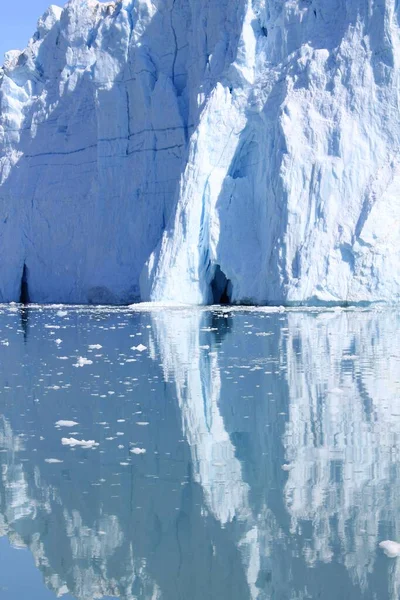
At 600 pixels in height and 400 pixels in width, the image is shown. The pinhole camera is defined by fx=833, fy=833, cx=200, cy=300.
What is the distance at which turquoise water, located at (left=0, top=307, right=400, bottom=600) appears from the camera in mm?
2590

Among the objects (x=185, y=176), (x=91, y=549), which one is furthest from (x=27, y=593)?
(x=185, y=176)

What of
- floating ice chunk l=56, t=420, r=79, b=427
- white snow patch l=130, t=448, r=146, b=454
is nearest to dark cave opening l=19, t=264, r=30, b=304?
floating ice chunk l=56, t=420, r=79, b=427

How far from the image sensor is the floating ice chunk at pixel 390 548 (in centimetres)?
263

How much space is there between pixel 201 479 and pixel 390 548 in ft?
3.44

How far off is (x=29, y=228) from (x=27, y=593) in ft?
74.4

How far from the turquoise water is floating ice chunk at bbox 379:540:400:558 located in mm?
24

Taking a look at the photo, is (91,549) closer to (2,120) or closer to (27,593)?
(27,593)

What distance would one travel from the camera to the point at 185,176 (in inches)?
702

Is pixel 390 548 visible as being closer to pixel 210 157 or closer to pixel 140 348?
pixel 140 348

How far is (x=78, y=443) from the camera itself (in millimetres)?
4211

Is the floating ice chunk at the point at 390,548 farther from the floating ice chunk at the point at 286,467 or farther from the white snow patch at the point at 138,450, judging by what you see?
the white snow patch at the point at 138,450

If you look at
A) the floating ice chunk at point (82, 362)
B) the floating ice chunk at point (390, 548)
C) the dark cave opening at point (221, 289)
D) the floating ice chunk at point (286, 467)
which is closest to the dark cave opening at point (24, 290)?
the dark cave opening at point (221, 289)

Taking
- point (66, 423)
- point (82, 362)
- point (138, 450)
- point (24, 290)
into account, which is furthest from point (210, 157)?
point (138, 450)

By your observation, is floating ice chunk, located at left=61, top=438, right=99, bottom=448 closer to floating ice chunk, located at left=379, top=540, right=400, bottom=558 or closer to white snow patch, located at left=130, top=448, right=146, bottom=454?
white snow patch, located at left=130, top=448, right=146, bottom=454
